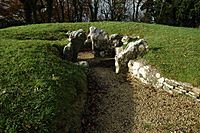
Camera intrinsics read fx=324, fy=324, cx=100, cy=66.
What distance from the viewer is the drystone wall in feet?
33.5

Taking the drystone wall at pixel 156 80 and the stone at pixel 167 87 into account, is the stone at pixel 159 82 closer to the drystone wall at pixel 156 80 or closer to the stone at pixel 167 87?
the drystone wall at pixel 156 80

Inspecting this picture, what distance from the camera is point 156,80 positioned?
36.7 ft

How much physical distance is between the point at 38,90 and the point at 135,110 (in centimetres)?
307

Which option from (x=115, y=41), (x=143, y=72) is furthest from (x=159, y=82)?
(x=115, y=41)

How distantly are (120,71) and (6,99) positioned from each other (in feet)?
18.4

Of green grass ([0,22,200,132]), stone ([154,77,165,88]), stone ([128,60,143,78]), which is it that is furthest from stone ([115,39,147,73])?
stone ([154,77,165,88])

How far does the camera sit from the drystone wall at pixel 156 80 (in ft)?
33.5

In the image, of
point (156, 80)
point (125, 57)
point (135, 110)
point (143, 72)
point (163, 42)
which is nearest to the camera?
point (135, 110)

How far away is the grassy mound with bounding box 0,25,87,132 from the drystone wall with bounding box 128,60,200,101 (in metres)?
2.26

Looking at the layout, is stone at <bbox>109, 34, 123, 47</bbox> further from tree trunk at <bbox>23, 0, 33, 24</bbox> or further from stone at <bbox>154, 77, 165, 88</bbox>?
tree trunk at <bbox>23, 0, 33, 24</bbox>

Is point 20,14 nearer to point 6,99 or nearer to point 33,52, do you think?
point 33,52

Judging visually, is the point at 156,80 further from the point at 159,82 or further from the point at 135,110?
the point at 135,110

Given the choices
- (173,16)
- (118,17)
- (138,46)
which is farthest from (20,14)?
(138,46)

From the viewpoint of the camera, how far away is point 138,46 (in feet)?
42.5
